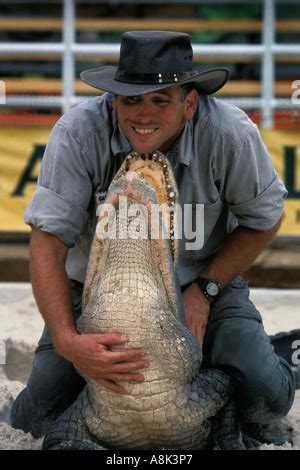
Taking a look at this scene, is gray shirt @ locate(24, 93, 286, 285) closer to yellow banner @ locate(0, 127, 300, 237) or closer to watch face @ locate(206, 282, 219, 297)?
watch face @ locate(206, 282, 219, 297)

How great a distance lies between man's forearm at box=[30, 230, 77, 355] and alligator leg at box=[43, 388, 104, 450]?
0.21 metres

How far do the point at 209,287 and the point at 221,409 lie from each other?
42cm

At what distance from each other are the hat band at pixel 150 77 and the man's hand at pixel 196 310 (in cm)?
74

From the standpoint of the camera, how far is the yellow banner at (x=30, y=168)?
648 centimetres

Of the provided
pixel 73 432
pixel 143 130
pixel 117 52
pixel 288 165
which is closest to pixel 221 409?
pixel 73 432

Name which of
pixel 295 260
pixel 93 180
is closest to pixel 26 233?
pixel 295 260

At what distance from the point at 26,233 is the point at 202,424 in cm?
354

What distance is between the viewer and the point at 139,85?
3395 mm

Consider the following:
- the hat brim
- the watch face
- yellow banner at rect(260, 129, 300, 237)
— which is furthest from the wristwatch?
yellow banner at rect(260, 129, 300, 237)

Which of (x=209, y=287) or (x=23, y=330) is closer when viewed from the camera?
(x=209, y=287)

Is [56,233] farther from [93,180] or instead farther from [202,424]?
[202,424]

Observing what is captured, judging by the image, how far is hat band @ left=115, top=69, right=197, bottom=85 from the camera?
3391 mm

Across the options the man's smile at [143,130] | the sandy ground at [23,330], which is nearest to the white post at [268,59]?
the sandy ground at [23,330]

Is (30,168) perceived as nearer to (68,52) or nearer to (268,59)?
(68,52)
